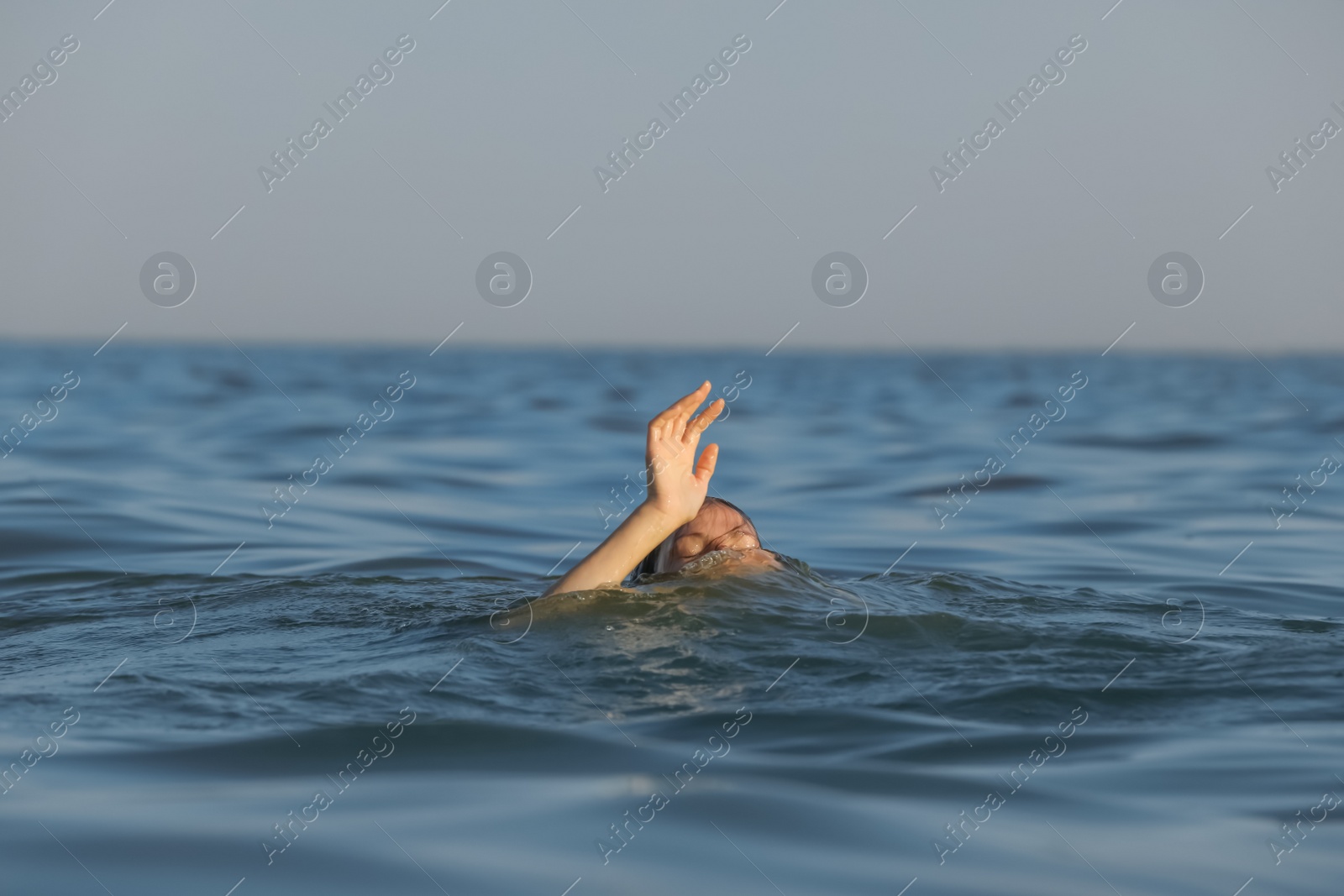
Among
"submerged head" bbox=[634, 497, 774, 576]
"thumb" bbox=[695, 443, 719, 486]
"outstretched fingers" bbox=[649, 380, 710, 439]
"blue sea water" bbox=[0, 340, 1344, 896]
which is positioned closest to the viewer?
"blue sea water" bbox=[0, 340, 1344, 896]

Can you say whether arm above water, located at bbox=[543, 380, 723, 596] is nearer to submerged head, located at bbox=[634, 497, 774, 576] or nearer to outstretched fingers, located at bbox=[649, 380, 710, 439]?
outstretched fingers, located at bbox=[649, 380, 710, 439]

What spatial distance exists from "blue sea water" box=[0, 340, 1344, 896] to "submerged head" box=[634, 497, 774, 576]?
22 centimetres

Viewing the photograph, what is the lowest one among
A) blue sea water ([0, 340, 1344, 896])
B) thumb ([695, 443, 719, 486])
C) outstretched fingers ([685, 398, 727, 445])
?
blue sea water ([0, 340, 1344, 896])

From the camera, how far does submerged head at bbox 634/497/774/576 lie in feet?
19.9

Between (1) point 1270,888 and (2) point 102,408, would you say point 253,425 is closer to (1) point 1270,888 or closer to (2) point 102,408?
(2) point 102,408

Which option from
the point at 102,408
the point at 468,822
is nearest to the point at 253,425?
the point at 102,408

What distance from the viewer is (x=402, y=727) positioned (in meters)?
4.13

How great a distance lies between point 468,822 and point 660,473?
7.27ft

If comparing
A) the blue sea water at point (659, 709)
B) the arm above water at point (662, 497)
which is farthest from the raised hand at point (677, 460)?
the blue sea water at point (659, 709)

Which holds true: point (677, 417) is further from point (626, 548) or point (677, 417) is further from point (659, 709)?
point (659, 709)

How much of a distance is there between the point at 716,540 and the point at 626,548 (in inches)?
29.7

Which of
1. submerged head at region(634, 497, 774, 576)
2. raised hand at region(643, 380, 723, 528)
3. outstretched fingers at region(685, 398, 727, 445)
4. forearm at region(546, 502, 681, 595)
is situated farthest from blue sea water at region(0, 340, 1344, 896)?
outstretched fingers at region(685, 398, 727, 445)

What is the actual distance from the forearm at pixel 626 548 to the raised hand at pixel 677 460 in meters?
0.04

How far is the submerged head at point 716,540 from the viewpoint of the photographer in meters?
6.07
